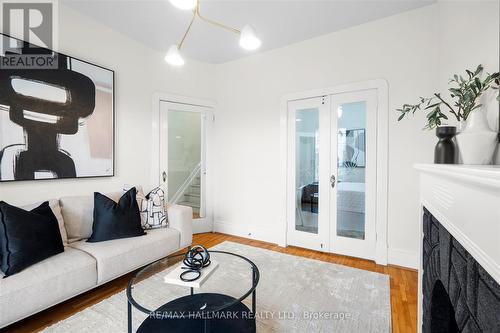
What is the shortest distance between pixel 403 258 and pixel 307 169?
1497 mm

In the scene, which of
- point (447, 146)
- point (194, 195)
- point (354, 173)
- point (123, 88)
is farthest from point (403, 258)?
point (123, 88)

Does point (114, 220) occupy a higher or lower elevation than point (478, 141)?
lower

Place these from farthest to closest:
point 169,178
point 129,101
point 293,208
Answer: point 169,178, point 293,208, point 129,101

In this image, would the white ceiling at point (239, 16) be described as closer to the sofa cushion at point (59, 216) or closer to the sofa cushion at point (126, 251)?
the sofa cushion at point (59, 216)

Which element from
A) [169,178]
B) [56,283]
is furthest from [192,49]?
[56,283]

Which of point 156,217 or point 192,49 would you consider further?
point 192,49

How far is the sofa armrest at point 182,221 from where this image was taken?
2789 mm

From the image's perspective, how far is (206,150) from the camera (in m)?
4.05

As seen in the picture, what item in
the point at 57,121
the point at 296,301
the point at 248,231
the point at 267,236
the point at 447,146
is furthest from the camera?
the point at 248,231

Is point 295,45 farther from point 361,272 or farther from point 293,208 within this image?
point 361,272

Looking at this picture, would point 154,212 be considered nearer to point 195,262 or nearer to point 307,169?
point 195,262

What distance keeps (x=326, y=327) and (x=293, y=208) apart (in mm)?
1798

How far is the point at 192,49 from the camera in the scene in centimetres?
356

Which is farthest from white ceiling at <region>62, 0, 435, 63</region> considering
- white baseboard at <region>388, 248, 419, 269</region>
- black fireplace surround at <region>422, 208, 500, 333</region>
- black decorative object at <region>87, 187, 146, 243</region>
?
white baseboard at <region>388, 248, 419, 269</region>
